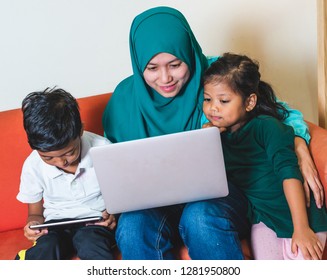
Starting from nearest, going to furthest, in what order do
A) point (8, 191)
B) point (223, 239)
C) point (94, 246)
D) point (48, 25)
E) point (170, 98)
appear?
point (223, 239) < point (94, 246) < point (170, 98) < point (8, 191) < point (48, 25)

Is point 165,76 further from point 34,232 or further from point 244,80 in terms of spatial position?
point 34,232

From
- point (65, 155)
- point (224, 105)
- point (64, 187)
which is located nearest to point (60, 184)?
point (64, 187)

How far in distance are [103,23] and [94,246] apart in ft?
3.24

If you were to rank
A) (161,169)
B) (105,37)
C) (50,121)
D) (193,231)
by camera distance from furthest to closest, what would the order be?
(105,37) → (50,121) → (193,231) → (161,169)

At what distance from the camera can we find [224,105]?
1.46 m

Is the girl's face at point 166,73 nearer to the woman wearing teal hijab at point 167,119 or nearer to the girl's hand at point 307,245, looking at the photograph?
the woman wearing teal hijab at point 167,119

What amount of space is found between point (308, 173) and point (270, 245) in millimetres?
226

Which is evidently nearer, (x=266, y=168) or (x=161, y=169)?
(x=161, y=169)

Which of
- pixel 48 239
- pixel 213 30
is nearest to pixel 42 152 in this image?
pixel 48 239

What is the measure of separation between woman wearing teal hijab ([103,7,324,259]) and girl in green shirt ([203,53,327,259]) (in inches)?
2.3

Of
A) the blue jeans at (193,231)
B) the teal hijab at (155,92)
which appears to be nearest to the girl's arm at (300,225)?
the blue jeans at (193,231)

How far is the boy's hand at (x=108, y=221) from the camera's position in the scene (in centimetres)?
148

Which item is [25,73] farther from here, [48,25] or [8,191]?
[8,191]

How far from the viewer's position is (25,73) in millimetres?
2057
